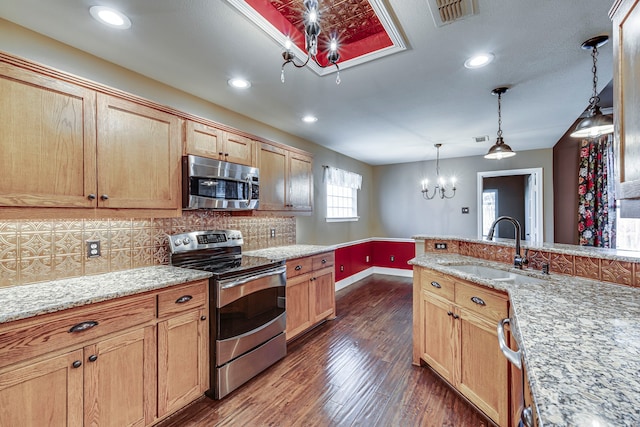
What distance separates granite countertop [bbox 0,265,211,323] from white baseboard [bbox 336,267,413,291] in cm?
330

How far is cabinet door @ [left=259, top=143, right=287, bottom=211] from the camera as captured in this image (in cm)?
301

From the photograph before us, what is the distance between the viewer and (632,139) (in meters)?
0.95

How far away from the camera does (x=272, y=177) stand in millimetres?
3113

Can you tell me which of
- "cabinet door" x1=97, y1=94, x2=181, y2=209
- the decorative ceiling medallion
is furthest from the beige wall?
"cabinet door" x1=97, y1=94, x2=181, y2=209

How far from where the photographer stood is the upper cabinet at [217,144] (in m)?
2.32

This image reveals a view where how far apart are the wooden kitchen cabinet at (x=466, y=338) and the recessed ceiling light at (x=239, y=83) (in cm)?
218

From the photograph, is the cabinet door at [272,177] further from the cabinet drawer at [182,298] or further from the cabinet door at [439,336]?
the cabinet door at [439,336]

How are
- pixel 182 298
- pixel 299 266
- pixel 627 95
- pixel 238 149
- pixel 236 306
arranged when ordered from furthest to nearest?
pixel 299 266 < pixel 238 149 < pixel 236 306 < pixel 182 298 < pixel 627 95

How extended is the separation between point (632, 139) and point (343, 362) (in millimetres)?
2428

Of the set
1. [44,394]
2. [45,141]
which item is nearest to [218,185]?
[45,141]

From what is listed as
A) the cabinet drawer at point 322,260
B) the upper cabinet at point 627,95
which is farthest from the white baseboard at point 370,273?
the upper cabinet at point 627,95

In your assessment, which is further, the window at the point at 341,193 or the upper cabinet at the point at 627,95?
the window at the point at 341,193

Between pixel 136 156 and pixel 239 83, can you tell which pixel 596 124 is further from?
pixel 136 156

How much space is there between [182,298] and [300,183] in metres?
2.03
